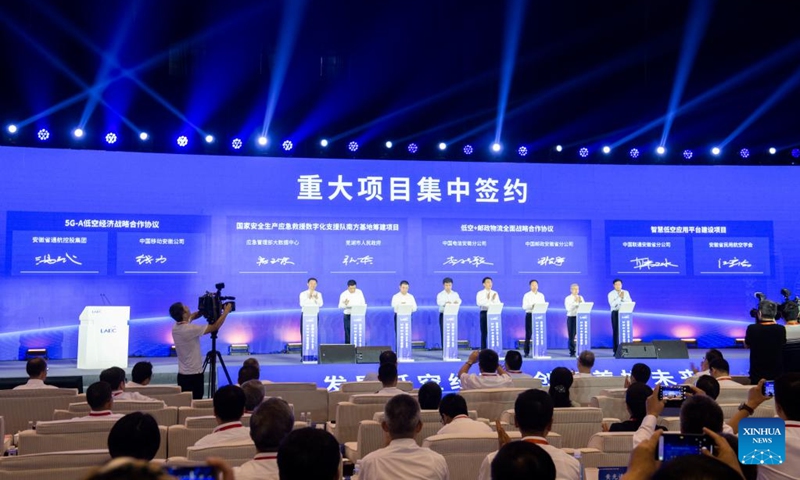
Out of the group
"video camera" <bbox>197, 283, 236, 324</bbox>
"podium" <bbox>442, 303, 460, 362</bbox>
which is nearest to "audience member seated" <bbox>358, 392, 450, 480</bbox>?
"video camera" <bbox>197, 283, 236, 324</bbox>

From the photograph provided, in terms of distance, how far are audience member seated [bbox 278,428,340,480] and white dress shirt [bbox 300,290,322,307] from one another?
310 inches

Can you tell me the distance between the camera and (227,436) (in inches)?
117

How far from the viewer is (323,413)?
17.1ft

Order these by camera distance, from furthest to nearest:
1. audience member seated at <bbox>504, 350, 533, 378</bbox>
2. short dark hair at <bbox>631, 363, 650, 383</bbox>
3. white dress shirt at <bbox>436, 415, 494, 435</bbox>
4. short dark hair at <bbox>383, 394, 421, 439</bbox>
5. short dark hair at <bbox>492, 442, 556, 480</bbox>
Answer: audience member seated at <bbox>504, 350, 533, 378</bbox> → short dark hair at <bbox>631, 363, 650, 383</bbox> → white dress shirt at <bbox>436, 415, 494, 435</bbox> → short dark hair at <bbox>383, 394, 421, 439</bbox> → short dark hair at <bbox>492, 442, 556, 480</bbox>

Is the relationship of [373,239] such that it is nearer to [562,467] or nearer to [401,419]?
[401,419]

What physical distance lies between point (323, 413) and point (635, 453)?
400 centimetres

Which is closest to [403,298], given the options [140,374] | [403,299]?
[403,299]

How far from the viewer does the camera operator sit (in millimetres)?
5988

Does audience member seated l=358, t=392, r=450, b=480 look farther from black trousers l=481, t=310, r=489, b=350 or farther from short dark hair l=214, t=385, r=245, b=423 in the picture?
black trousers l=481, t=310, r=489, b=350

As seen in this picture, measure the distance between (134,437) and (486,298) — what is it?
8074 mm

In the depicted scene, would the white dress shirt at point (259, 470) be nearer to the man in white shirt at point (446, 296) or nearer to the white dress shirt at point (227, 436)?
the white dress shirt at point (227, 436)

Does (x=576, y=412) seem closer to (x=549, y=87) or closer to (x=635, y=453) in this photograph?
(x=635, y=453)

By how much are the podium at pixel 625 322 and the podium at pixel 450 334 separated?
2.40 metres

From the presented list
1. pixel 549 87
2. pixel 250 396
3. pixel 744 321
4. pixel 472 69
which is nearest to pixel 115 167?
pixel 472 69
